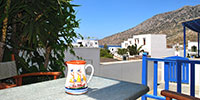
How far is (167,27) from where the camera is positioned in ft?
176

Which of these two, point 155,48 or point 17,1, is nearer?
point 17,1

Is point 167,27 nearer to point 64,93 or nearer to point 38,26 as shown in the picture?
point 38,26

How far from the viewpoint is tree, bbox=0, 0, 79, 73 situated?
1852 mm

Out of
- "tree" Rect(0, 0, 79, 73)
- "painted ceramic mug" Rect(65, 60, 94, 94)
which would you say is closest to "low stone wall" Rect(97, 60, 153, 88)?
"tree" Rect(0, 0, 79, 73)

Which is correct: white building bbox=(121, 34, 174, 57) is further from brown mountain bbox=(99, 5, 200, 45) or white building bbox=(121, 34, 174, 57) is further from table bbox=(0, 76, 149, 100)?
table bbox=(0, 76, 149, 100)

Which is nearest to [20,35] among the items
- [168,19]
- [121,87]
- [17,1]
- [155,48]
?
[17,1]

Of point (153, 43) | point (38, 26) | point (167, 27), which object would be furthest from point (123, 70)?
point (167, 27)

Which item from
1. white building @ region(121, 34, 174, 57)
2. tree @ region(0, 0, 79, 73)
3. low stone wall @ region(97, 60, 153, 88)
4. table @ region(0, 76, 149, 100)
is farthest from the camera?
white building @ region(121, 34, 174, 57)

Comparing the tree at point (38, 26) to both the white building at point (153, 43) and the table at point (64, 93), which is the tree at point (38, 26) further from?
the white building at point (153, 43)

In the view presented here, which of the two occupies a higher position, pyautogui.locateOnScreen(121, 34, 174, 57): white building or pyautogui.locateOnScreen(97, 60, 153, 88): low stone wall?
pyautogui.locateOnScreen(121, 34, 174, 57): white building

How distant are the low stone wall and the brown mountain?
38.8 metres

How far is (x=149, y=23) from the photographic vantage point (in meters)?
66.2

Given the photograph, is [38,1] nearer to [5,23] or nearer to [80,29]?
[5,23]

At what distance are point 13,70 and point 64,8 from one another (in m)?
1.08
